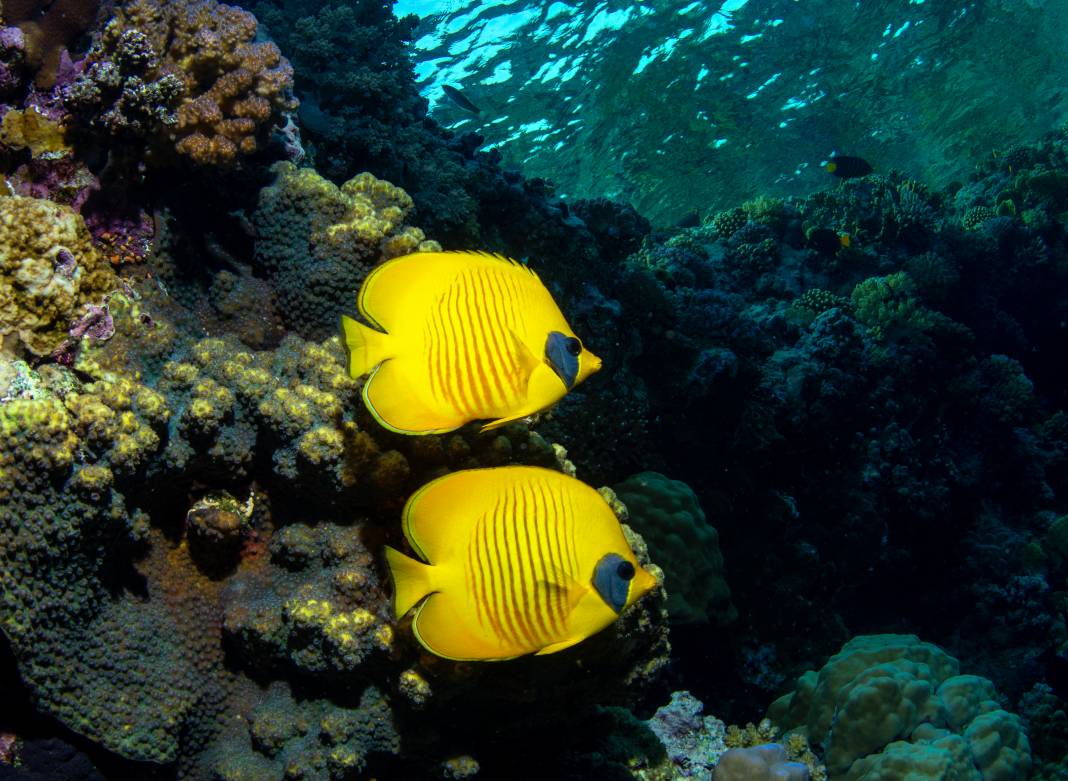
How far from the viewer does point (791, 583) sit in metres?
7.26

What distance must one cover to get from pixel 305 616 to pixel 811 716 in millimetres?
4212

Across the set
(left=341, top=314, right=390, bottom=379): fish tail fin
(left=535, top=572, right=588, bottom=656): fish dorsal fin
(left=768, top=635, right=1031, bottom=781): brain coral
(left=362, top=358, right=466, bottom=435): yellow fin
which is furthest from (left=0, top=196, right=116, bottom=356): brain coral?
(left=768, top=635, right=1031, bottom=781): brain coral

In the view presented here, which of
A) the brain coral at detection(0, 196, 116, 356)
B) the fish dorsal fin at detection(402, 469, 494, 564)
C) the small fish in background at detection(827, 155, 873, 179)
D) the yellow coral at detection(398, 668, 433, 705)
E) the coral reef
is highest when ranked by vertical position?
the brain coral at detection(0, 196, 116, 356)

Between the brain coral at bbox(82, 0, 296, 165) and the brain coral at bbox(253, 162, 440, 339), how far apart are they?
0.42 metres

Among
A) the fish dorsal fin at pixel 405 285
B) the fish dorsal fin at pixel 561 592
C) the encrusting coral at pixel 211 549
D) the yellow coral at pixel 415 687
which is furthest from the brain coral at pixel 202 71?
the fish dorsal fin at pixel 561 592

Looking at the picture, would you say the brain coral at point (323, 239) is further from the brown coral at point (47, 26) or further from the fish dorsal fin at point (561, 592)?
the fish dorsal fin at point (561, 592)

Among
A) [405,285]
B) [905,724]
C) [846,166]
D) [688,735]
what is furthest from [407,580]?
[846,166]

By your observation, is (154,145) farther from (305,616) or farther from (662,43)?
(662,43)

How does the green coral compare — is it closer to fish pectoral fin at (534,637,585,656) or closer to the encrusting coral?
the encrusting coral

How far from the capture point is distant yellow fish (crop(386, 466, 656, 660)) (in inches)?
62.5

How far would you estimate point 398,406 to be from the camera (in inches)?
60.5

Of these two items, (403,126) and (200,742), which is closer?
(200,742)

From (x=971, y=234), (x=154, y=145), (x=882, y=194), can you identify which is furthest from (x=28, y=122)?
(x=882, y=194)

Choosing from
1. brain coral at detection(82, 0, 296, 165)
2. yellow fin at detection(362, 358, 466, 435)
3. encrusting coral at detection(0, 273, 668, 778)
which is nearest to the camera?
yellow fin at detection(362, 358, 466, 435)
